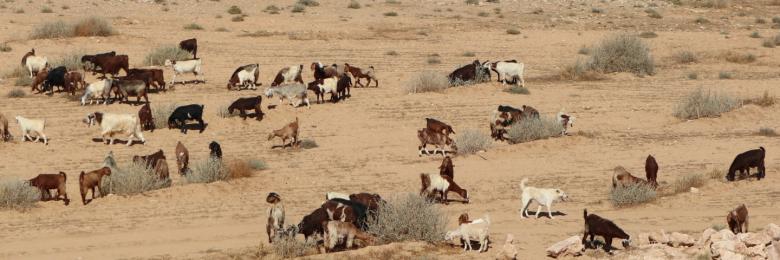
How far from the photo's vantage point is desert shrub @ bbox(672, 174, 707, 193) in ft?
62.6

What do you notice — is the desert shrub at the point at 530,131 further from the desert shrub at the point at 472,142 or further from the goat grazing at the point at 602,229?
the goat grazing at the point at 602,229

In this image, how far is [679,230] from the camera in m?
16.6

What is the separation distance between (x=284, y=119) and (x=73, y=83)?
577cm

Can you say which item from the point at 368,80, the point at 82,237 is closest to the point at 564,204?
the point at 82,237

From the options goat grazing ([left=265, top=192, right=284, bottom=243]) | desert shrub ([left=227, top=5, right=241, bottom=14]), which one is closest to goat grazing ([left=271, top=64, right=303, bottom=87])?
goat grazing ([left=265, top=192, right=284, bottom=243])

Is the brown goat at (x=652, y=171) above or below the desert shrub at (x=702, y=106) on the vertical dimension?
below

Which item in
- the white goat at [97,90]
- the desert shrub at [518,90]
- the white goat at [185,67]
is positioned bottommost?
the desert shrub at [518,90]

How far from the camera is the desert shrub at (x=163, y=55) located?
3189 cm

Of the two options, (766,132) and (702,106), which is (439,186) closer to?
(766,132)

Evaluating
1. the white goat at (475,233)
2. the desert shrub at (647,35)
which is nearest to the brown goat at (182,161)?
the white goat at (475,233)

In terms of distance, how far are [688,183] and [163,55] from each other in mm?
17575

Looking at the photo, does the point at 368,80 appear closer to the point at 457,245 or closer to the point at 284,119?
the point at 284,119

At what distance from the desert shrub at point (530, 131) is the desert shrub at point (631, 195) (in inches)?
202

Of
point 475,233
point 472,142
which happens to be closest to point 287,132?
point 472,142
